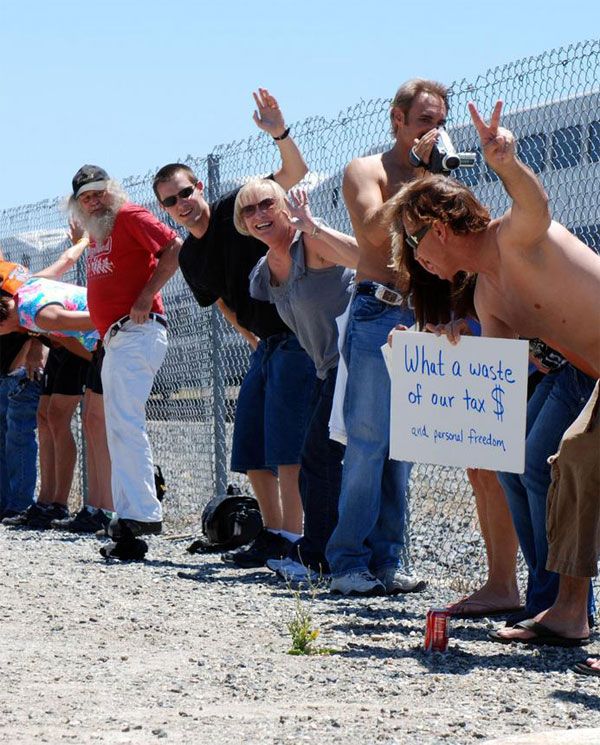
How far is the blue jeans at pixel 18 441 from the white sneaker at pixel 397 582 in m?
4.19

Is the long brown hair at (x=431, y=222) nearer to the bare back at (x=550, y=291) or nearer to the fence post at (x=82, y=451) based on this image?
the bare back at (x=550, y=291)

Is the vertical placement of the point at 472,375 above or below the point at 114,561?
above

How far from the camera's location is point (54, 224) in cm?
1179

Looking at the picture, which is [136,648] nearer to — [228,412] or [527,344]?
[527,344]

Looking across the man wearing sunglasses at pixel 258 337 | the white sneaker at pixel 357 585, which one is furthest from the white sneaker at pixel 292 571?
the white sneaker at pixel 357 585

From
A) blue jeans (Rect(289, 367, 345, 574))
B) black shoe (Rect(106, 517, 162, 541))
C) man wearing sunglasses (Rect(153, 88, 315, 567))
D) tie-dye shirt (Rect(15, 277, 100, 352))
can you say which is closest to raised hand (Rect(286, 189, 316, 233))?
blue jeans (Rect(289, 367, 345, 574))

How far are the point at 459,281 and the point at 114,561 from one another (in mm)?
3531

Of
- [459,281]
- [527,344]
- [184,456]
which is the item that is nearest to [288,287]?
[459,281]

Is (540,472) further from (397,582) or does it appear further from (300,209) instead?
(300,209)

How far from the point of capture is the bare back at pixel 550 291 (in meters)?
4.71

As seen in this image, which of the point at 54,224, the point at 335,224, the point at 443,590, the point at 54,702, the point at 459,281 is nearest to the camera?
the point at 54,702

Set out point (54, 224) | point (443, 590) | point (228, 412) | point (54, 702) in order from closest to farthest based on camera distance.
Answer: point (54, 702), point (443, 590), point (228, 412), point (54, 224)

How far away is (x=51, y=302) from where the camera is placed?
30.1 feet

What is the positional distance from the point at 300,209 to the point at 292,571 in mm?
1890
